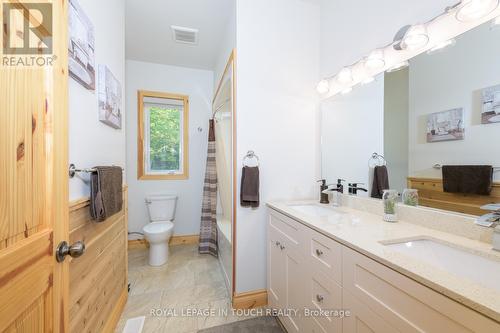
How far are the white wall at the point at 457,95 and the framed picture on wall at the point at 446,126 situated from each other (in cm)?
2

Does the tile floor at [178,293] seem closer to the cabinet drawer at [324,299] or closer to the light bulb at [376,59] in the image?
the cabinet drawer at [324,299]

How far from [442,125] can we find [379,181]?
486mm

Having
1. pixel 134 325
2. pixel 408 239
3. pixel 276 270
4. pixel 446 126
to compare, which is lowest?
pixel 134 325

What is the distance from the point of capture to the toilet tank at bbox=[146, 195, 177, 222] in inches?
112

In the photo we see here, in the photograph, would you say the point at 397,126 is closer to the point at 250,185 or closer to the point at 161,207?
the point at 250,185

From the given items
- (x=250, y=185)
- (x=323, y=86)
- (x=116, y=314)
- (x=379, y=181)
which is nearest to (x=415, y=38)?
(x=323, y=86)

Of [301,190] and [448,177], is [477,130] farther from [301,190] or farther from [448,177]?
[301,190]

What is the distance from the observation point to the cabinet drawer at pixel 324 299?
0.98m

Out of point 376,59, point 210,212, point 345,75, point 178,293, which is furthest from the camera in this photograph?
point 210,212

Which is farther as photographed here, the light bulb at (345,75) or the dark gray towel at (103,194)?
the light bulb at (345,75)

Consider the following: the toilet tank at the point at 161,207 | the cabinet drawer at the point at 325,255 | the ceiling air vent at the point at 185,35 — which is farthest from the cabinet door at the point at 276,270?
the ceiling air vent at the point at 185,35

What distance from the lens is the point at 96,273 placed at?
4.12 ft

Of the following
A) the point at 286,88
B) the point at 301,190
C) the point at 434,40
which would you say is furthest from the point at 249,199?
the point at 434,40

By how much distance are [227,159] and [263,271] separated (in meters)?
1.08
